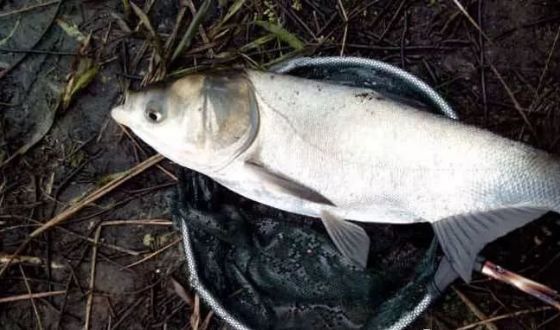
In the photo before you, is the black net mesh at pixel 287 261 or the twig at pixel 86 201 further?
the twig at pixel 86 201

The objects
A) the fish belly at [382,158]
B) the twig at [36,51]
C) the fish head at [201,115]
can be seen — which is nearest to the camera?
the fish belly at [382,158]

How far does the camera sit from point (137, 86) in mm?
3338

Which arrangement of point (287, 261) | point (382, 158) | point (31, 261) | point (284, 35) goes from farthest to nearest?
point (31, 261), point (284, 35), point (287, 261), point (382, 158)

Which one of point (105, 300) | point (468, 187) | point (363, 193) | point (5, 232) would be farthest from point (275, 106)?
point (5, 232)

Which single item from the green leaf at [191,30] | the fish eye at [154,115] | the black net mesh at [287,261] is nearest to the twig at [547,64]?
the black net mesh at [287,261]

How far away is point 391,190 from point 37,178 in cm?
177

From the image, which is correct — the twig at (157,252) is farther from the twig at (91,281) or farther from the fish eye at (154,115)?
the fish eye at (154,115)

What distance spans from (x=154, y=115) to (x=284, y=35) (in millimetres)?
919

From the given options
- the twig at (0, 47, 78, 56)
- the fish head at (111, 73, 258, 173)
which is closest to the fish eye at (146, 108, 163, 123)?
the fish head at (111, 73, 258, 173)

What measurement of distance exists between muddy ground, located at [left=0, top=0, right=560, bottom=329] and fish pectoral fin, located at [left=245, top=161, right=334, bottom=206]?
0.82m

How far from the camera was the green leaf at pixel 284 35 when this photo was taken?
3178 mm

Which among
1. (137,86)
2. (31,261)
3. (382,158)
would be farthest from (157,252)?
(382,158)

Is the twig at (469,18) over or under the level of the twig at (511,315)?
over

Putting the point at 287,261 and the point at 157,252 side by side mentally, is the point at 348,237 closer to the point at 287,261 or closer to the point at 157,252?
the point at 287,261
